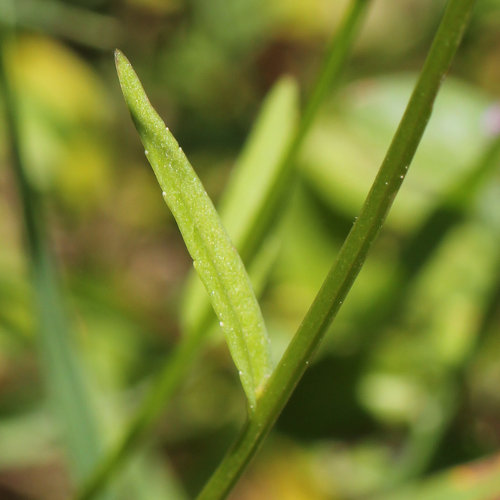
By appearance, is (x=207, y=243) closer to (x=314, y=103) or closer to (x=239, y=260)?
(x=239, y=260)

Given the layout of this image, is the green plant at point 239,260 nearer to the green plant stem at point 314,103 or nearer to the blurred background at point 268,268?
the green plant stem at point 314,103

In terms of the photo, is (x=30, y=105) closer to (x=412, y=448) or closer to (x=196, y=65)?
(x=196, y=65)

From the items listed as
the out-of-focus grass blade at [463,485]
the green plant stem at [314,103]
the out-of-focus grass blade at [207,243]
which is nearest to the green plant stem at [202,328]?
the green plant stem at [314,103]

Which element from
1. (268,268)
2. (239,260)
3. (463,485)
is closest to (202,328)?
(268,268)

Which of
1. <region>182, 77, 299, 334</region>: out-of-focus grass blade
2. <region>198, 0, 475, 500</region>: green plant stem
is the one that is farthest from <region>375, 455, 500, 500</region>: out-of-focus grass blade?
<region>198, 0, 475, 500</region>: green plant stem

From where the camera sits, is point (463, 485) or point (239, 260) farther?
point (463, 485)

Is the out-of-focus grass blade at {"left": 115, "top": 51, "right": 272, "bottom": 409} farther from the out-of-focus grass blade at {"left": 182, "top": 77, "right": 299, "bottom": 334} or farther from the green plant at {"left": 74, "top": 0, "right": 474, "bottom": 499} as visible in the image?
the out-of-focus grass blade at {"left": 182, "top": 77, "right": 299, "bottom": 334}
